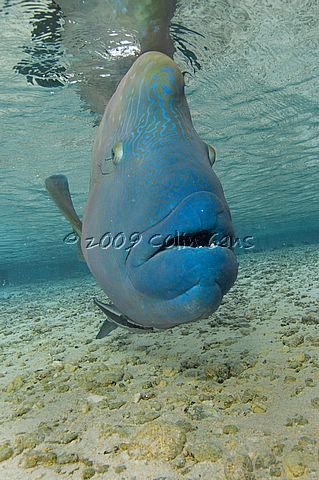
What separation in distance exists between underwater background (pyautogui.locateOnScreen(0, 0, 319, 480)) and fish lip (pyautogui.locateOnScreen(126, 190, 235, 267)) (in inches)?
12.1

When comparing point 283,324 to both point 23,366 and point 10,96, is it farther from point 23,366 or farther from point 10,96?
point 10,96

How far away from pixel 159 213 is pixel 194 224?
14 cm

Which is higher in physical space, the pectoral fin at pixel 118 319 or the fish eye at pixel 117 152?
the fish eye at pixel 117 152

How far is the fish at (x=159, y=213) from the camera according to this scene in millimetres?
1241

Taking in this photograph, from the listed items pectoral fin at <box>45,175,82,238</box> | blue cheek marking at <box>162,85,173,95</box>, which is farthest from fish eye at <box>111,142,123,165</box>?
pectoral fin at <box>45,175,82,238</box>

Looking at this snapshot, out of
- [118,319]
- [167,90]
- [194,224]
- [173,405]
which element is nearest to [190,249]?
[194,224]

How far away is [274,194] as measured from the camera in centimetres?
2834

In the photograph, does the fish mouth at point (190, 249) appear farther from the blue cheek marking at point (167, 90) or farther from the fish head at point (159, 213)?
→ the blue cheek marking at point (167, 90)

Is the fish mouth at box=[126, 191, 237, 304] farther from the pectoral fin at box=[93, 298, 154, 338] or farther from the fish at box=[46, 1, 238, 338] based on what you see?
the pectoral fin at box=[93, 298, 154, 338]

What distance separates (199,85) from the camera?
9.82 meters

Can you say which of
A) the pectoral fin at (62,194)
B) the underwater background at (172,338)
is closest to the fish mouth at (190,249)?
the underwater background at (172,338)

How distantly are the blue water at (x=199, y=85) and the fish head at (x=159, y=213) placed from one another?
0.90m

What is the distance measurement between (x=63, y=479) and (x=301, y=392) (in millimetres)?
2049

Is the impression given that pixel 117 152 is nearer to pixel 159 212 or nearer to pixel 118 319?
pixel 159 212
